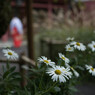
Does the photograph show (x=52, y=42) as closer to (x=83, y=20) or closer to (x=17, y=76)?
(x=83, y=20)

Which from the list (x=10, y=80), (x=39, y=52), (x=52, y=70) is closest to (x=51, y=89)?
(x=52, y=70)

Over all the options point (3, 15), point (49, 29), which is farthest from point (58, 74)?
point (49, 29)

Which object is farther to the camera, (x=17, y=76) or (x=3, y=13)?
(x=3, y=13)

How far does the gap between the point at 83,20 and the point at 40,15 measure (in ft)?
25.8

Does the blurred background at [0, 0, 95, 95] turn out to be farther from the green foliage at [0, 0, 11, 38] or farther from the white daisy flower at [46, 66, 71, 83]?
the white daisy flower at [46, 66, 71, 83]

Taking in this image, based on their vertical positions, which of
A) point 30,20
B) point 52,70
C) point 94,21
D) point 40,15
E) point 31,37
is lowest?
point 52,70

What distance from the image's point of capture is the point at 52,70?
922 mm

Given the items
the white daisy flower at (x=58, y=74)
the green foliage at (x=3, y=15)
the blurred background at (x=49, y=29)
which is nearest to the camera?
the white daisy flower at (x=58, y=74)

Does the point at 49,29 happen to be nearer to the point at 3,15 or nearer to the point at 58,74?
the point at 3,15

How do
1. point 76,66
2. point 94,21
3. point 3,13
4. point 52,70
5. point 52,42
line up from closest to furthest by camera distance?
point 52,70, point 76,66, point 3,13, point 52,42, point 94,21

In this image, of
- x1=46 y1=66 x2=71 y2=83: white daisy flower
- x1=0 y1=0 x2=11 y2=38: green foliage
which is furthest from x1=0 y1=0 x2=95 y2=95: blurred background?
x1=46 y1=66 x2=71 y2=83: white daisy flower

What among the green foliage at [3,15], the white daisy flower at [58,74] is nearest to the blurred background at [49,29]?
the green foliage at [3,15]

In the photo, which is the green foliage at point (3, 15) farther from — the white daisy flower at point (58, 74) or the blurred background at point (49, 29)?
the white daisy flower at point (58, 74)

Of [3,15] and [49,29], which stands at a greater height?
[49,29]
